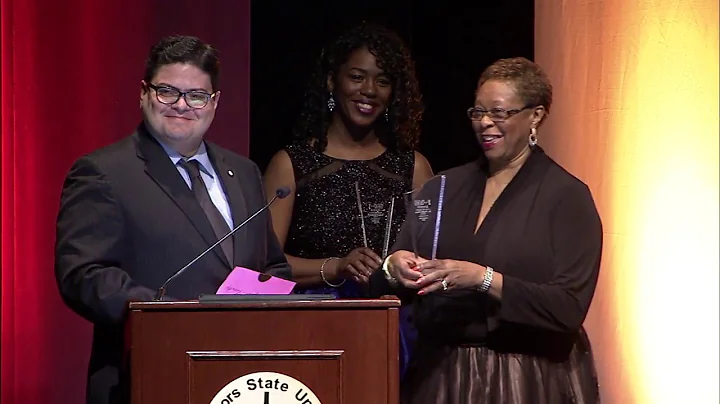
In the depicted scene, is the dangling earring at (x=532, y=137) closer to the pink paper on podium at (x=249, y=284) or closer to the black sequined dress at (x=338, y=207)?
the black sequined dress at (x=338, y=207)

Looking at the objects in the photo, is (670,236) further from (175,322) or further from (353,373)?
(175,322)

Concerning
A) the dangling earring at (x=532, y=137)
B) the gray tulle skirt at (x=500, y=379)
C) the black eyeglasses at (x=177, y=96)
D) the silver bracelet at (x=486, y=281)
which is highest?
the black eyeglasses at (x=177, y=96)

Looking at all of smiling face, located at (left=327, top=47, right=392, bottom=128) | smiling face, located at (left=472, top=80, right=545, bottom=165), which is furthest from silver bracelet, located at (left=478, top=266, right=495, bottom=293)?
smiling face, located at (left=327, top=47, right=392, bottom=128)

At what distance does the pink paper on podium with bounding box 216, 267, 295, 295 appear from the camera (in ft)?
7.59

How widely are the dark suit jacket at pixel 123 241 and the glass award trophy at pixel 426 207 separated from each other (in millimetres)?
406

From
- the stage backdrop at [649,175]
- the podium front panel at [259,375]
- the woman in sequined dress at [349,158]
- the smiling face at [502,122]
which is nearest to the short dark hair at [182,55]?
the smiling face at [502,122]

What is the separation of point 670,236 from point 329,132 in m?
1.10

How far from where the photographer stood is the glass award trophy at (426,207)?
2639 millimetres

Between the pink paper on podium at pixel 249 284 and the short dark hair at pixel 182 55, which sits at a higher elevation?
the short dark hair at pixel 182 55

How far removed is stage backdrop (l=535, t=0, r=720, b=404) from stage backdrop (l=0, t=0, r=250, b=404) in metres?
1.45

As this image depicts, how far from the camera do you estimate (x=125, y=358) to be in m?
2.25

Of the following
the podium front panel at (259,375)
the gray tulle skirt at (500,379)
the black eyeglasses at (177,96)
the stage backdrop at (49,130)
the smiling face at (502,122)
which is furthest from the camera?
the stage backdrop at (49,130)

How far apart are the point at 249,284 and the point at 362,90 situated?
130cm

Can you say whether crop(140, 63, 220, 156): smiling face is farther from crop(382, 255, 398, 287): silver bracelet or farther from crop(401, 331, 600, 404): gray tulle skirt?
crop(401, 331, 600, 404): gray tulle skirt
